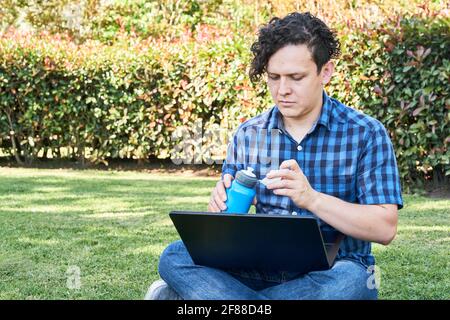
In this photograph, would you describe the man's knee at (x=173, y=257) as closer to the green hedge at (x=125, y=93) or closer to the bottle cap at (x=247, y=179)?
the bottle cap at (x=247, y=179)

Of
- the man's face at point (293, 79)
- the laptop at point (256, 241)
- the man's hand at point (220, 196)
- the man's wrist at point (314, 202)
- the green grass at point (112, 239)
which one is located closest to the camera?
the laptop at point (256, 241)

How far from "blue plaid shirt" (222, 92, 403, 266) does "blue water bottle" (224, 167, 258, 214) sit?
1.00ft

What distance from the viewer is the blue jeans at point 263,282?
8.37 ft

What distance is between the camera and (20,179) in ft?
28.1

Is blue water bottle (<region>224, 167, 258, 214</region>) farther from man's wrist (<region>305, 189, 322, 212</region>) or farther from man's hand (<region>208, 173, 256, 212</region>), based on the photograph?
man's wrist (<region>305, 189, 322, 212</region>)

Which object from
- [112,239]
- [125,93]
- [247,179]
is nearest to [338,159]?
[247,179]

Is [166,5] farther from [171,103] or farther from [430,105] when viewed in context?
[430,105]

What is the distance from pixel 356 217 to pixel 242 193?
39 cm

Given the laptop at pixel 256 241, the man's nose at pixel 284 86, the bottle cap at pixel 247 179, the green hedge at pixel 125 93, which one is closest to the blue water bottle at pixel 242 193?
the bottle cap at pixel 247 179

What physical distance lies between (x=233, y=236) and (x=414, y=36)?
5333mm

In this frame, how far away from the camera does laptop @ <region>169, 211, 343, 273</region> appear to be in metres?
2.35

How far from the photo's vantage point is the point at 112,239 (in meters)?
5.22

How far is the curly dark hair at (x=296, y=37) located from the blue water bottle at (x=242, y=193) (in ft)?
1.70
